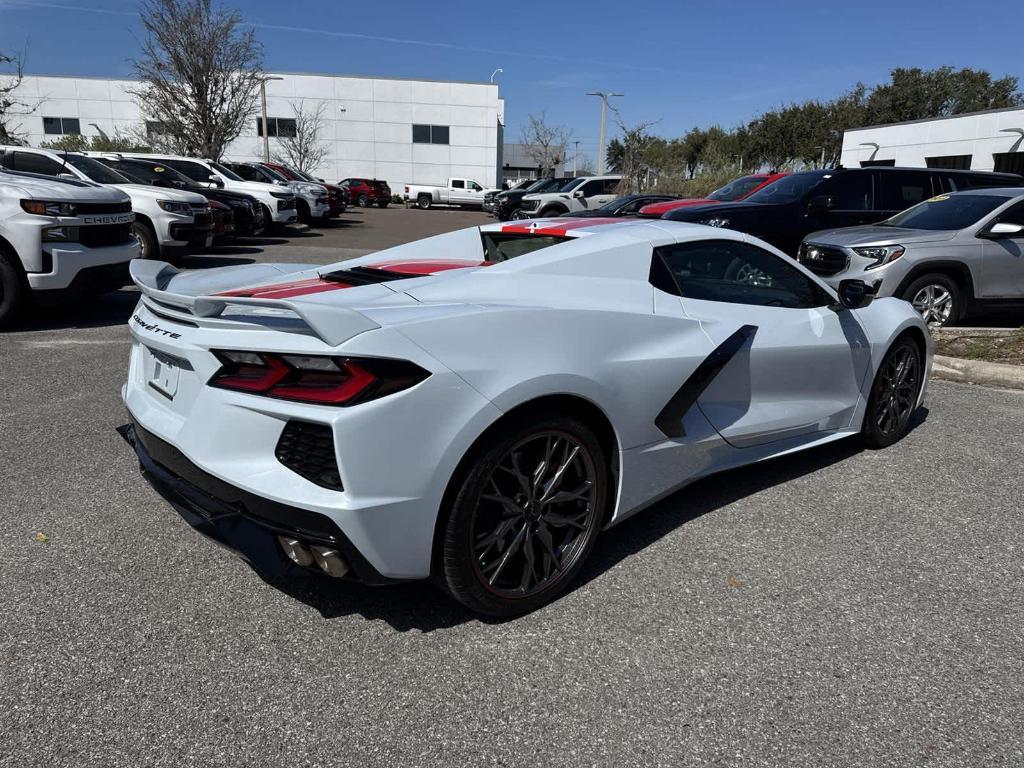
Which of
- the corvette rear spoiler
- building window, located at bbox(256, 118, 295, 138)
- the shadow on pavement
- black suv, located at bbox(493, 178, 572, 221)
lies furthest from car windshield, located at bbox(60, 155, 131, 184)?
building window, located at bbox(256, 118, 295, 138)

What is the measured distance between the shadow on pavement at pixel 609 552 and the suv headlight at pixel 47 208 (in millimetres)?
5876

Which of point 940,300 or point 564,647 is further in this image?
point 940,300

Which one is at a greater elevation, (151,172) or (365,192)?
(365,192)

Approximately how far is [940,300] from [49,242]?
9.04 metres

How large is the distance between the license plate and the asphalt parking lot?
2.56ft

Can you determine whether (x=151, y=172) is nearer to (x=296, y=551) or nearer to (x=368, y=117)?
(x=296, y=551)

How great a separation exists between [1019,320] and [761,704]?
8.92m

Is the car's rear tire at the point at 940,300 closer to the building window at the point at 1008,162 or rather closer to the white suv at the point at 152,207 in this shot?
the white suv at the point at 152,207

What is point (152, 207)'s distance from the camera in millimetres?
11266

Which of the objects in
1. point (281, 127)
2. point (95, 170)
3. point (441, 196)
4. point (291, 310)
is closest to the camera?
point (291, 310)

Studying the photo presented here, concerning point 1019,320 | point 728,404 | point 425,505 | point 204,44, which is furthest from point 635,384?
point 204,44

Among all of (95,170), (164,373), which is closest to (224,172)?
(95,170)

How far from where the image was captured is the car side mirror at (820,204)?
1005 cm

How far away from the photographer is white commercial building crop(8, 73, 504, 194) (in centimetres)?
5216
